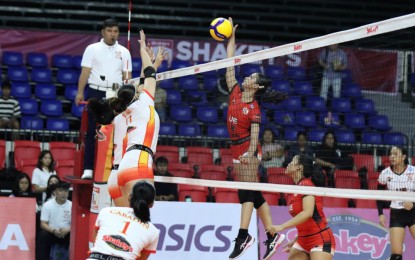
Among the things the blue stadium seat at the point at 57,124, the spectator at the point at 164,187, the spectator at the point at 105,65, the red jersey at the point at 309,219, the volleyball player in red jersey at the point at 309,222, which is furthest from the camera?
the blue stadium seat at the point at 57,124

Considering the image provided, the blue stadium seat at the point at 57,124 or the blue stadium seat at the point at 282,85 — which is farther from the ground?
the blue stadium seat at the point at 282,85

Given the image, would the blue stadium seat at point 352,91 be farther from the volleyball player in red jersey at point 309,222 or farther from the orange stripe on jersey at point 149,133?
the orange stripe on jersey at point 149,133

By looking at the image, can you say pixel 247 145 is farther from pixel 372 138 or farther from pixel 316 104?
pixel 372 138

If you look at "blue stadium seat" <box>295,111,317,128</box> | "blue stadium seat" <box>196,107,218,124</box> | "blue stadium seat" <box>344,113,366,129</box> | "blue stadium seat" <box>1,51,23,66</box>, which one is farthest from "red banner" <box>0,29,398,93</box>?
"blue stadium seat" <box>295,111,317,128</box>

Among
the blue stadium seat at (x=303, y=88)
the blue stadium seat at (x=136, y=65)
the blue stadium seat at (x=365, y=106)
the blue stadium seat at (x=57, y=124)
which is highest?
the blue stadium seat at (x=136, y=65)

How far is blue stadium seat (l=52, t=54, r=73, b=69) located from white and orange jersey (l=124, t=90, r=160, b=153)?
33.4ft

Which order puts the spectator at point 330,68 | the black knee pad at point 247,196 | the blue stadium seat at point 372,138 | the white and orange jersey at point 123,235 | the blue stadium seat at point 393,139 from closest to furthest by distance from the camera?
the white and orange jersey at point 123,235 → the black knee pad at point 247,196 → the spectator at point 330,68 → the blue stadium seat at point 393,139 → the blue stadium seat at point 372,138

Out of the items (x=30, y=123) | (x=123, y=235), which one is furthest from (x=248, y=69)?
(x=30, y=123)

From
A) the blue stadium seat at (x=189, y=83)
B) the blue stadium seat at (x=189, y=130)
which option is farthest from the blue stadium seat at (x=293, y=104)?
the blue stadium seat at (x=189, y=83)

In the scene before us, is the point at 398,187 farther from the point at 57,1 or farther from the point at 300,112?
the point at 57,1

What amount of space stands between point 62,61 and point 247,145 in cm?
995

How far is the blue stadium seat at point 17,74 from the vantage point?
1928 cm

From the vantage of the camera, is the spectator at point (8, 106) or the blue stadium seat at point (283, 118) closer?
the blue stadium seat at point (283, 118)

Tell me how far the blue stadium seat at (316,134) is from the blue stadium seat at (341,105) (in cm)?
138
